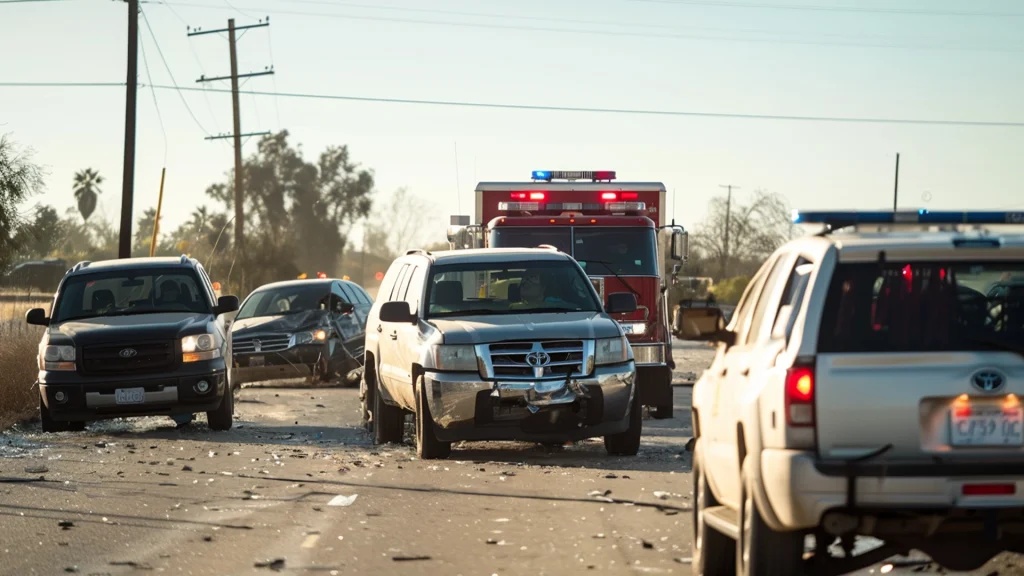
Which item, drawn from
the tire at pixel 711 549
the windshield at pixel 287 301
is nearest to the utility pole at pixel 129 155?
the windshield at pixel 287 301

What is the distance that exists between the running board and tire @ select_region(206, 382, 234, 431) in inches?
435

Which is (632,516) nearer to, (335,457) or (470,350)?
(470,350)

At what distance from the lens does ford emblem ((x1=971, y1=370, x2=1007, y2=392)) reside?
6.45 metres

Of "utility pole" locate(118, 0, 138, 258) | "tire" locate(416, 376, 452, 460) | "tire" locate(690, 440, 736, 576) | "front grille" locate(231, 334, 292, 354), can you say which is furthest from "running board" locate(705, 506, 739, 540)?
"utility pole" locate(118, 0, 138, 258)

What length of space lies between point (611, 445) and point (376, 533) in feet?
16.9

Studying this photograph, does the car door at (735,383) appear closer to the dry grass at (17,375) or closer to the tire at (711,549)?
the tire at (711,549)

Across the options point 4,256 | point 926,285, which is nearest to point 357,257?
point 4,256

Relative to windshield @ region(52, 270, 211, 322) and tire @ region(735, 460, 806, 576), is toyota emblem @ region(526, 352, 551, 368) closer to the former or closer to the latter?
windshield @ region(52, 270, 211, 322)

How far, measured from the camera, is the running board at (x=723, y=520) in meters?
7.41

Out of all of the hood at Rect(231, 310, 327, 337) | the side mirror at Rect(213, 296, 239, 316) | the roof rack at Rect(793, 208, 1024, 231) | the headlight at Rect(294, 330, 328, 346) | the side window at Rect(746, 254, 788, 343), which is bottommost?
the headlight at Rect(294, 330, 328, 346)

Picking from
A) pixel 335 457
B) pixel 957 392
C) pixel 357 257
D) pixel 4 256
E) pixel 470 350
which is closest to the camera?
pixel 957 392

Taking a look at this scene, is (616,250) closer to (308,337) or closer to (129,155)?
(308,337)

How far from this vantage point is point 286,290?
2688cm

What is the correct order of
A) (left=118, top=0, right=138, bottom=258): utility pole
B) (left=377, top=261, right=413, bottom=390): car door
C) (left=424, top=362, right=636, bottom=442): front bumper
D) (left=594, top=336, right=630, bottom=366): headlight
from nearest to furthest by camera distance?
1. (left=424, top=362, right=636, bottom=442): front bumper
2. (left=594, top=336, right=630, bottom=366): headlight
3. (left=377, top=261, right=413, bottom=390): car door
4. (left=118, top=0, right=138, bottom=258): utility pole
